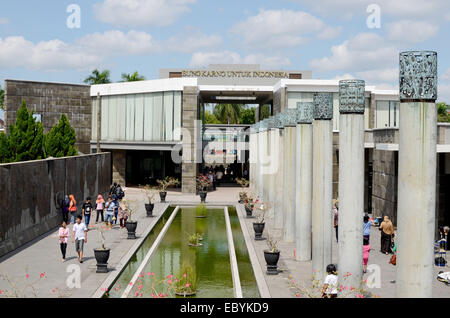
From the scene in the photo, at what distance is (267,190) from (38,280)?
1844cm

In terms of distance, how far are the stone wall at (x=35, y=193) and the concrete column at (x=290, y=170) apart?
11.2 metres

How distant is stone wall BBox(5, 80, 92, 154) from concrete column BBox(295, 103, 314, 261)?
35.7 metres

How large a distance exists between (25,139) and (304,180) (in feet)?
80.1

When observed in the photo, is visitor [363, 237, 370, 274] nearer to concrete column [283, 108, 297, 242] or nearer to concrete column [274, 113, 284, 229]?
concrete column [283, 108, 297, 242]

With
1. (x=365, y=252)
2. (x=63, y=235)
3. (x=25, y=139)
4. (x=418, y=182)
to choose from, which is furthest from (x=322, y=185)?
(x=25, y=139)

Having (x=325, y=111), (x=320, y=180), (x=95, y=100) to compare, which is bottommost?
(x=320, y=180)

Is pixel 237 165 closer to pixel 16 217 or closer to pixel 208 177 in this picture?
pixel 208 177

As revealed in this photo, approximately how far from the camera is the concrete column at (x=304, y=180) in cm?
1877

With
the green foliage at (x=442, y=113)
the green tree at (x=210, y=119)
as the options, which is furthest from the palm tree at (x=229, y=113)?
the green foliage at (x=442, y=113)

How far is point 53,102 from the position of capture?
1950 inches

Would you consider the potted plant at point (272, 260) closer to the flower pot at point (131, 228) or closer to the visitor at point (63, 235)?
the visitor at point (63, 235)

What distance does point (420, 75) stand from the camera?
951cm

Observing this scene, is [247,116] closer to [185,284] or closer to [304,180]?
[304,180]
